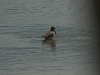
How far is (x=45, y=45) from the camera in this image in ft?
29.0

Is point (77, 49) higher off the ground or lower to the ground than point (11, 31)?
lower

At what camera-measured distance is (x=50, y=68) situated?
5.76m

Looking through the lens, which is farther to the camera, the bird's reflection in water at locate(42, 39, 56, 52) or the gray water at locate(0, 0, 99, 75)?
the bird's reflection in water at locate(42, 39, 56, 52)

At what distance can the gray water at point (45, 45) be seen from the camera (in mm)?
5398

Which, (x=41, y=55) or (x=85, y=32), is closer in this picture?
(x=41, y=55)

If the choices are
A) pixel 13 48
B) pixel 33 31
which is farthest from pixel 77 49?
pixel 33 31

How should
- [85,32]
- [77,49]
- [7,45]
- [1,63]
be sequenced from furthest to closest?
1. [85,32]
2. [7,45]
3. [77,49]
4. [1,63]

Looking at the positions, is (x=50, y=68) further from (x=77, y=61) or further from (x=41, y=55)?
(x=41, y=55)

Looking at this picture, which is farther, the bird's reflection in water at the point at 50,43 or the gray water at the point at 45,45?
the bird's reflection in water at the point at 50,43

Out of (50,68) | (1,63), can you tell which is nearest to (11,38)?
(1,63)

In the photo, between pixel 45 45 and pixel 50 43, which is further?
pixel 50 43

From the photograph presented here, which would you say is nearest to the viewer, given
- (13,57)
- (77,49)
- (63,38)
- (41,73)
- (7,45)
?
(41,73)

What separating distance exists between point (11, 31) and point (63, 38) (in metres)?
2.68

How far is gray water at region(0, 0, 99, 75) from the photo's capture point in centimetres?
540
